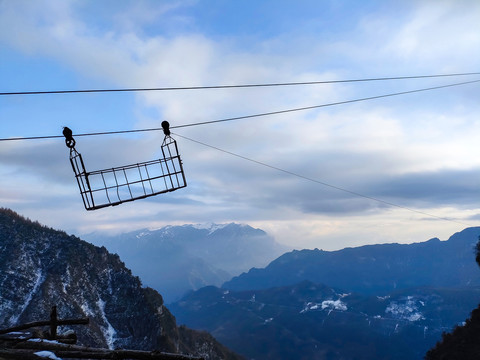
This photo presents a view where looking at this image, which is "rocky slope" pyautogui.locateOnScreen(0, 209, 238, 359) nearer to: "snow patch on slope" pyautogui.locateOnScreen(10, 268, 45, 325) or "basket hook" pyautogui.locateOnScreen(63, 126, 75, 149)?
"snow patch on slope" pyautogui.locateOnScreen(10, 268, 45, 325)

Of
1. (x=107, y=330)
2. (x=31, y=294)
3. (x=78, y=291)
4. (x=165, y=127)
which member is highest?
(x=165, y=127)

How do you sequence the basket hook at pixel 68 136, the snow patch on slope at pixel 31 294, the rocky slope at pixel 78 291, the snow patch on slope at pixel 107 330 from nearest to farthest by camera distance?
the basket hook at pixel 68 136
the snow patch on slope at pixel 31 294
the rocky slope at pixel 78 291
the snow patch on slope at pixel 107 330

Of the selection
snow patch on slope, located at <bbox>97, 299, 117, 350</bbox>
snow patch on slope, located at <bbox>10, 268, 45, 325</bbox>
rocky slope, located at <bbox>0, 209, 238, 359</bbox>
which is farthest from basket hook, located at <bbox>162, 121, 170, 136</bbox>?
snow patch on slope, located at <bbox>97, 299, 117, 350</bbox>

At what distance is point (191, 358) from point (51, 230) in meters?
174

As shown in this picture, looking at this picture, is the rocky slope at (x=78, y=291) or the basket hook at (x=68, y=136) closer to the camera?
the basket hook at (x=68, y=136)

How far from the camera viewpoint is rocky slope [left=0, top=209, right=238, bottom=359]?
128625 mm

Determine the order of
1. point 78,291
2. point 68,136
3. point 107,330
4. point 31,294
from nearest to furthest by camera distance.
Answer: point 68,136, point 31,294, point 107,330, point 78,291

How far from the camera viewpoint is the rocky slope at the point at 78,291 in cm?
12862

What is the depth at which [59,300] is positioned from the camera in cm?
13275

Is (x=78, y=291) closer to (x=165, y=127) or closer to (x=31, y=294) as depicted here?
(x=31, y=294)

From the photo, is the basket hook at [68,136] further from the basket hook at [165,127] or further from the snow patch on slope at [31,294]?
the snow patch on slope at [31,294]

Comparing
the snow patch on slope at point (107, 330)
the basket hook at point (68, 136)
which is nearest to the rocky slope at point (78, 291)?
the snow patch on slope at point (107, 330)

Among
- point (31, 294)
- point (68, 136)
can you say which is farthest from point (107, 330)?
point (68, 136)

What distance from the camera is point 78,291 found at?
144 meters
